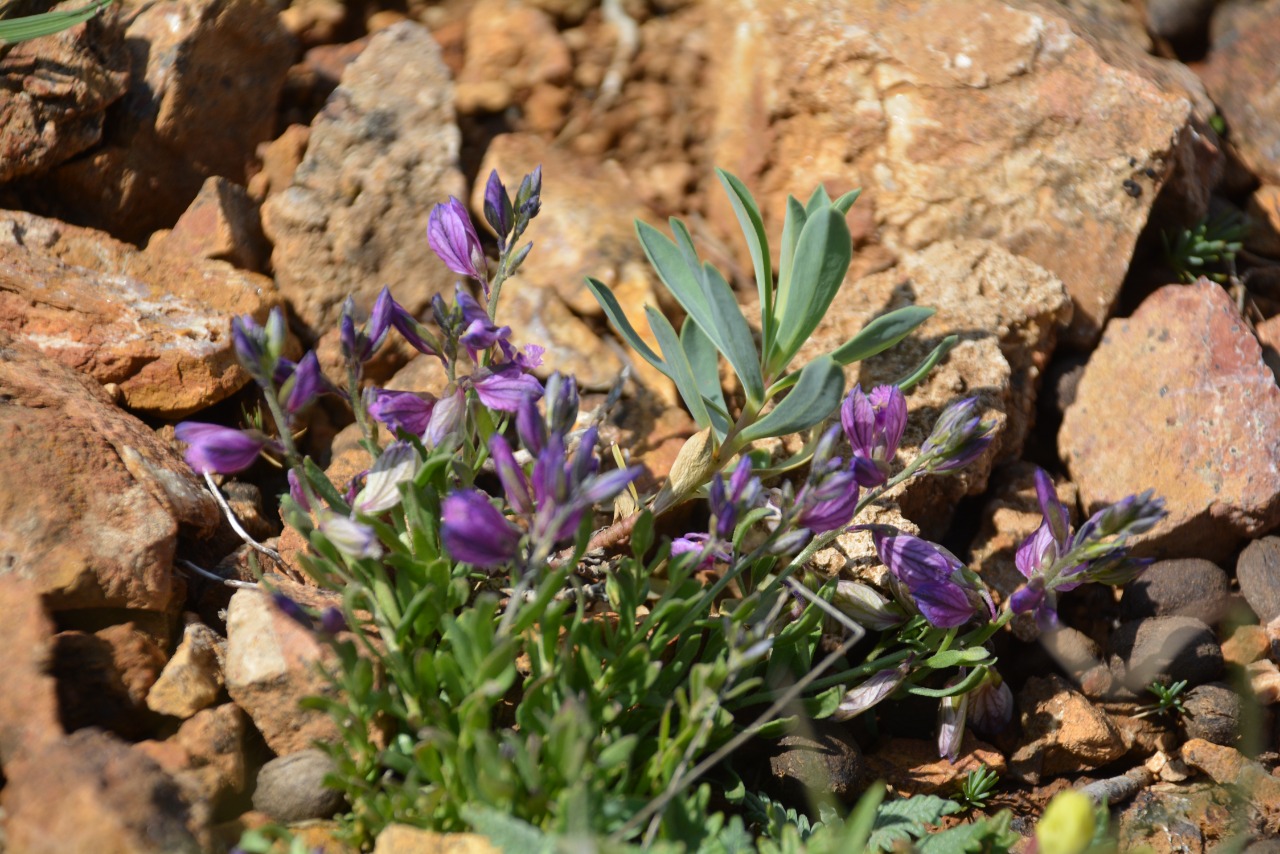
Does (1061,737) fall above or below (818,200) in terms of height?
below

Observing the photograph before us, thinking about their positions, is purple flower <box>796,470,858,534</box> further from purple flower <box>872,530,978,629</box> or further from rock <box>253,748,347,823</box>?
rock <box>253,748,347,823</box>

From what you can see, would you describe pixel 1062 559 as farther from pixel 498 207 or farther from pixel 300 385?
pixel 300 385

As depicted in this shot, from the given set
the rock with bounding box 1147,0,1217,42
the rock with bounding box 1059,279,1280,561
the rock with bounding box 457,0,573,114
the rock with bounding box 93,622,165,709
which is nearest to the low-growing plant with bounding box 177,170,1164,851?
the rock with bounding box 93,622,165,709

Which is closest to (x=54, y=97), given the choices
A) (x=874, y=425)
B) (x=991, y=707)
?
(x=874, y=425)

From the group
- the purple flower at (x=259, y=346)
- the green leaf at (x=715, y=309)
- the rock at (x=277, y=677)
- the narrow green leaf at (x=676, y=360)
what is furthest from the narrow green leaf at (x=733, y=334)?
the rock at (x=277, y=677)

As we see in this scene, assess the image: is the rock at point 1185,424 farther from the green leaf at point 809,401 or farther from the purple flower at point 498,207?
the purple flower at point 498,207

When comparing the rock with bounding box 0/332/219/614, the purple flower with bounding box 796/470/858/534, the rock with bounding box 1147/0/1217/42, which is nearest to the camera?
the purple flower with bounding box 796/470/858/534

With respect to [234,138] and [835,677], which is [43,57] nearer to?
[234,138]
